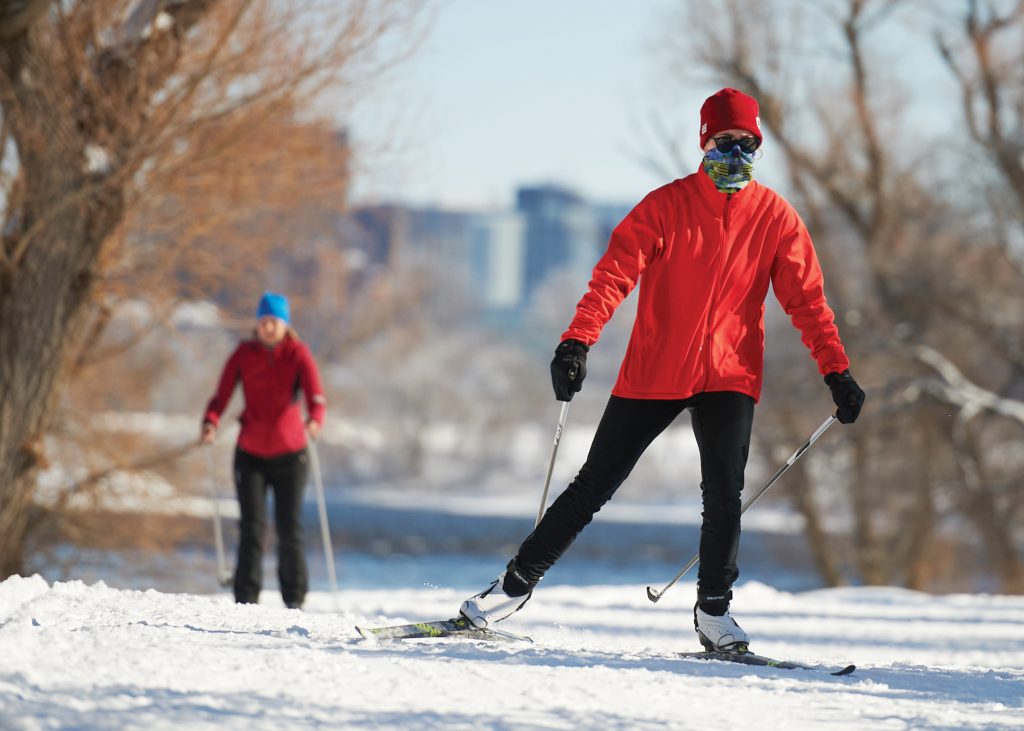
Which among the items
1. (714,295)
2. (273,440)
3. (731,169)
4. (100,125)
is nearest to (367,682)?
(714,295)

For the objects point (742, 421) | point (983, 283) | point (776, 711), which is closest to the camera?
point (776, 711)

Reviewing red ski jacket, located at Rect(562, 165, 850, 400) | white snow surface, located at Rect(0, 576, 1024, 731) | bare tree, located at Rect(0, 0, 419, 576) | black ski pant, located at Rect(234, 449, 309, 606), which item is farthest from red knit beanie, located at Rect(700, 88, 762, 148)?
bare tree, located at Rect(0, 0, 419, 576)

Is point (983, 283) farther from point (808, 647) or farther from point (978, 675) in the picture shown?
point (978, 675)

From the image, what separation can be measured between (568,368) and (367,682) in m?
1.20

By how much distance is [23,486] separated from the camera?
10.9 meters

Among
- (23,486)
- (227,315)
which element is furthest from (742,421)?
(227,315)

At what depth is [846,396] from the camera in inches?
176

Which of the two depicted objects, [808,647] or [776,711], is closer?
[776,711]

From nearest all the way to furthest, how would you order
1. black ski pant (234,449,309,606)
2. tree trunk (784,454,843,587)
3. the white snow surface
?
the white snow surface → black ski pant (234,449,309,606) → tree trunk (784,454,843,587)

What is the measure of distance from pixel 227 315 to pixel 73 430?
1832 mm

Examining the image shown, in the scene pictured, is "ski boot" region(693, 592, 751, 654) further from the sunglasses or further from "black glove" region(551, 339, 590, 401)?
the sunglasses

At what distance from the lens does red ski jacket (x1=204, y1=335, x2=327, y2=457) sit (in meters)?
7.03

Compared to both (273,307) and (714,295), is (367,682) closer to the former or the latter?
(714,295)

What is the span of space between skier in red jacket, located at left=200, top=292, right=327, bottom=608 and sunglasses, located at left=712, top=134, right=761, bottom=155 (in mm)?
3099
